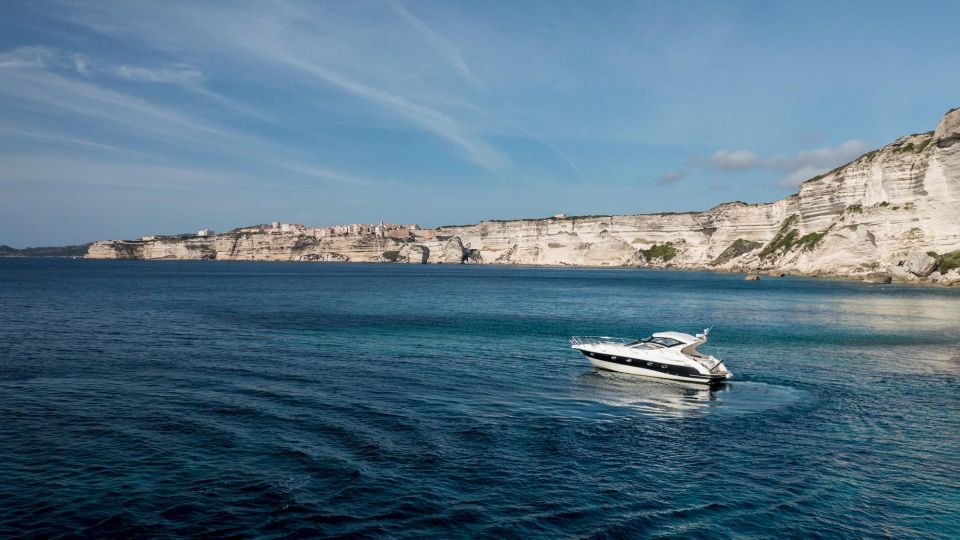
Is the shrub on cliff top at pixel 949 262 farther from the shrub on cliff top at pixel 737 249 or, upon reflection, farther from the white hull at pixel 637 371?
the white hull at pixel 637 371

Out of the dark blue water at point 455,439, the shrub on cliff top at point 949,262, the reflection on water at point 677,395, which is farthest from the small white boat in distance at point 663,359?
the shrub on cliff top at point 949,262

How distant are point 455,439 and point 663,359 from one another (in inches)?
548

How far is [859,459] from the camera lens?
17469 millimetres

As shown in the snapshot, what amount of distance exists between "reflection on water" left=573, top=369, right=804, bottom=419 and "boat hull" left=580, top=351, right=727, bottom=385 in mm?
262

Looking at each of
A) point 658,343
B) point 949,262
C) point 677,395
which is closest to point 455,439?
point 677,395

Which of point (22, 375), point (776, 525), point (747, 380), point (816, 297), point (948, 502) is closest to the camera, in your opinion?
point (776, 525)

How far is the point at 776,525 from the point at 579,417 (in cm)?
890

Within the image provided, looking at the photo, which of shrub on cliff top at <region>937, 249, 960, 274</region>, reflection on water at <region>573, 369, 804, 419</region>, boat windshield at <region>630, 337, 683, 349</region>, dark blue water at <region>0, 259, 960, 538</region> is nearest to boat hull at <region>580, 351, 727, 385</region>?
reflection on water at <region>573, 369, 804, 419</region>

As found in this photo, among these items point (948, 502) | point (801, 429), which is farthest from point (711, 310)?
point (948, 502)

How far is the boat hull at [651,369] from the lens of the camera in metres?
27.7

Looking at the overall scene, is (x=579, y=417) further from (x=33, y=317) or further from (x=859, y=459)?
(x=33, y=317)

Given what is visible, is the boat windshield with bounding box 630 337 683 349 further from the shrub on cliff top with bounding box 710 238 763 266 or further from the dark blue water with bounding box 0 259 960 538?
the shrub on cliff top with bounding box 710 238 763 266

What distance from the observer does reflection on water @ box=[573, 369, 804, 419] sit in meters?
23.6

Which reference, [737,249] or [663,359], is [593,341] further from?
[737,249]
